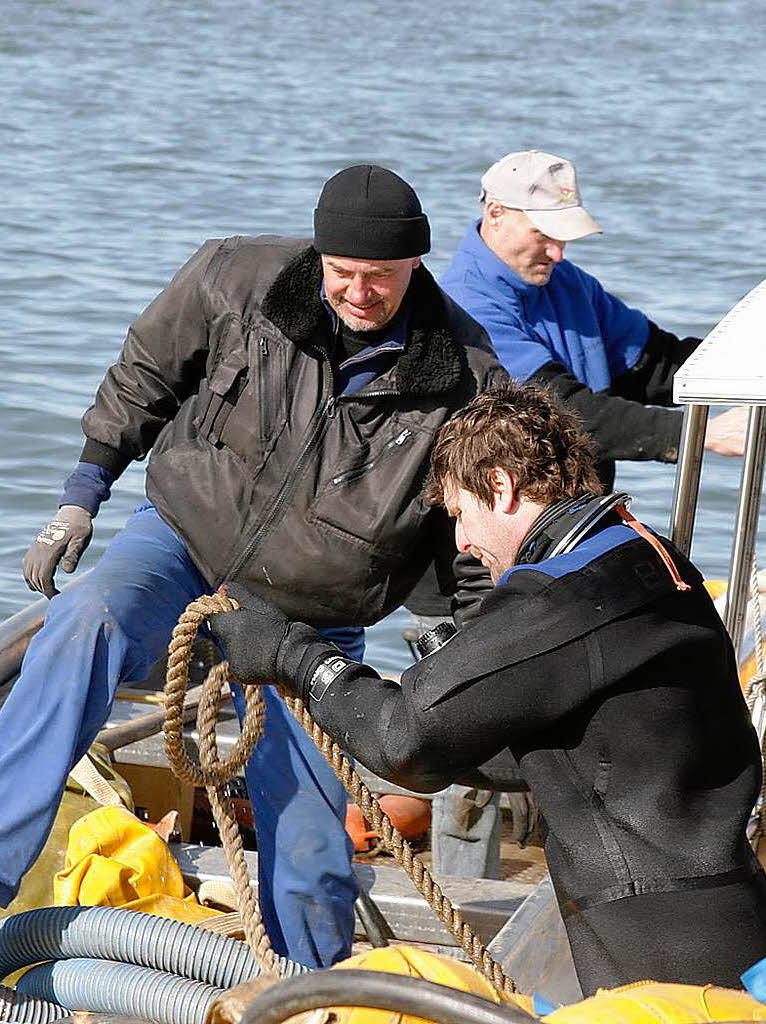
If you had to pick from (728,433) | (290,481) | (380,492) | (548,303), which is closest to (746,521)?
(728,433)

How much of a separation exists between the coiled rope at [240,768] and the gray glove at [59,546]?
740 millimetres

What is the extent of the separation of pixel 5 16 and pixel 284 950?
2525 centimetres

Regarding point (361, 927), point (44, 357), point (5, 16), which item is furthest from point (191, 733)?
point (5, 16)

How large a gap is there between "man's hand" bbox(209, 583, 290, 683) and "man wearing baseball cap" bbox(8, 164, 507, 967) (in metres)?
0.59

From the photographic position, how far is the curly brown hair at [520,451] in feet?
9.35

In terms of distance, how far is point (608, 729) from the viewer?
2652mm

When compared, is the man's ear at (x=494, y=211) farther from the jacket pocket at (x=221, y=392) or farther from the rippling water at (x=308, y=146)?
the rippling water at (x=308, y=146)

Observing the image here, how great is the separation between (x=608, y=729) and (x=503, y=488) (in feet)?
1.51

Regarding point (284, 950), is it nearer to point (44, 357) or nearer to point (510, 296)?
point (510, 296)

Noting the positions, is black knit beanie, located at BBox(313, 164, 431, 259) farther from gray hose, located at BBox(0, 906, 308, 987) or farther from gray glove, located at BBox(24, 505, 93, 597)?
gray hose, located at BBox(0, 906, 308, 987)

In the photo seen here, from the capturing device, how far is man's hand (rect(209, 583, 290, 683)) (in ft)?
10.1

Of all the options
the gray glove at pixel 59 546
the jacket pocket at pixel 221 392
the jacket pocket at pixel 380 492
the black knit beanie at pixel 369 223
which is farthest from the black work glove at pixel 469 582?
the gray glove at pixel 59 546

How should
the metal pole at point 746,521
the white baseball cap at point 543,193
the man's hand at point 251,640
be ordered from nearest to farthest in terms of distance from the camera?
1. the man's hand at point 251,640
2. the metal pole at point 746,521
3. the white baseball cap at point 543,193

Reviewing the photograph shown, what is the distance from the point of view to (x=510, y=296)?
5262 millimetres
